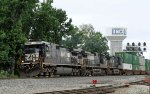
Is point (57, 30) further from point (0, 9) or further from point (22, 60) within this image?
point (22, 60)

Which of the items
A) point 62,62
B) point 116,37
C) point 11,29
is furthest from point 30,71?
point 116,37

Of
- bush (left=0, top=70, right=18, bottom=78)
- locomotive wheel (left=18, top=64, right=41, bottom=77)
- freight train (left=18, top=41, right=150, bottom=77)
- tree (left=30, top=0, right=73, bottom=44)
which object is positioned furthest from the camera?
tree (left=30, top=0, right=73, bottom=44)

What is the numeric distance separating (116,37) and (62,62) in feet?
284

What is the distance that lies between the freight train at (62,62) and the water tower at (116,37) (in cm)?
5930

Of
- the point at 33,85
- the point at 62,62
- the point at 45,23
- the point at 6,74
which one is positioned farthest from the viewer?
the point at 45,23

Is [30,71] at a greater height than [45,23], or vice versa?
[45,23]

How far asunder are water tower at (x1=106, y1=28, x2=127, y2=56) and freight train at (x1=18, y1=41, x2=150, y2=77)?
59.3 m

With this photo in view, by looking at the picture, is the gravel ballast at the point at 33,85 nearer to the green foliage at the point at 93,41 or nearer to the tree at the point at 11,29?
the tree at the point at 11,29

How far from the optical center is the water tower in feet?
384

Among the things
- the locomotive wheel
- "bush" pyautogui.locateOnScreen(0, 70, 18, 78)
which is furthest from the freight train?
"bush" pyautogui.locateOnScreen(0, 70, 18, 78)

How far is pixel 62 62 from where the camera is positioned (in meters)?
36.9

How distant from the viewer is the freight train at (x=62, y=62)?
107ft

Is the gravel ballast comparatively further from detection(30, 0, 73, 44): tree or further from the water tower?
the water tower

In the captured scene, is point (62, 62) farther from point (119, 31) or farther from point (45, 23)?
point (119, 31)
